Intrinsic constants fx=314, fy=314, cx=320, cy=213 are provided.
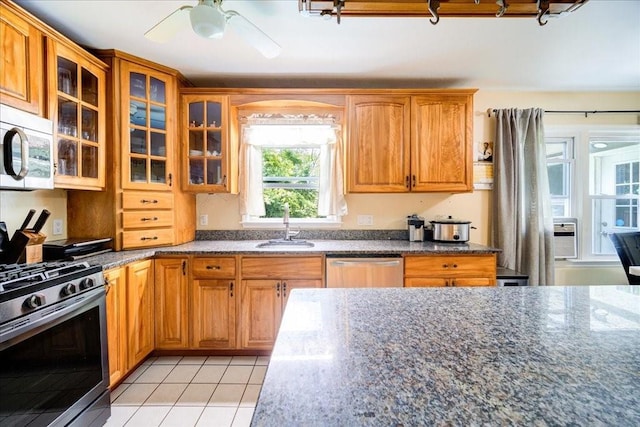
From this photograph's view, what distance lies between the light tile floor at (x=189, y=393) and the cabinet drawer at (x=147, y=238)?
3.03 ft

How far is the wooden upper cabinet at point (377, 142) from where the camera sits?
2826 millimetres

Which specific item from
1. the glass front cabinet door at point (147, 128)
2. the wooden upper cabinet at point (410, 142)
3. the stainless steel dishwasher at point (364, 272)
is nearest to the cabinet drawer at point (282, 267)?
the stainless steel dishwasher at point (364, 272)

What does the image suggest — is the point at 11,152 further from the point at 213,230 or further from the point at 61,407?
the point at 213,230

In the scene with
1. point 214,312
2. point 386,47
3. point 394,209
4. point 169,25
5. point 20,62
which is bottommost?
point 214,312

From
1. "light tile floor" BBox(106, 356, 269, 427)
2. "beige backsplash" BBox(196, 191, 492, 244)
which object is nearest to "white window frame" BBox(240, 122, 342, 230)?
"beige backsplash" BBox(196, 191, 492, 244)

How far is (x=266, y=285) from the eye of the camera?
2531 millimetres

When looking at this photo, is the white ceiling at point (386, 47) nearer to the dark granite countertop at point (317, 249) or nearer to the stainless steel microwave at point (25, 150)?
the stainless steel microwave at point (25, 150)

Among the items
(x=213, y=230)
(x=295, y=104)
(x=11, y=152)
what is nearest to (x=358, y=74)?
(x=295, y=104)

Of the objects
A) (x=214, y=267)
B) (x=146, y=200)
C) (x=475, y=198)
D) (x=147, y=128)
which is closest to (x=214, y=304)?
(x=214, y=267)

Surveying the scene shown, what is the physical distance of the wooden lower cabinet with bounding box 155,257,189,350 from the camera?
2479 mm

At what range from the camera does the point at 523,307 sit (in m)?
1.03

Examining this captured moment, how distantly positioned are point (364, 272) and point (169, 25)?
2.05 metres

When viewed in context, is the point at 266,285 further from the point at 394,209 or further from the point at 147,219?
the point at 394,209

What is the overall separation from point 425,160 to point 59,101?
2.76 m
